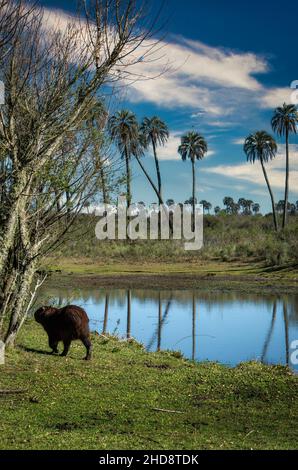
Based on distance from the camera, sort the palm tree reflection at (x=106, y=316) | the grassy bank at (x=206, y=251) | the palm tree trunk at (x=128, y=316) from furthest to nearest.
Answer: the grassy bank at (x=206, y=251) < the palm tree reflection at (x=106, y=316) < the palm tree trunk at (x=128, y=316)

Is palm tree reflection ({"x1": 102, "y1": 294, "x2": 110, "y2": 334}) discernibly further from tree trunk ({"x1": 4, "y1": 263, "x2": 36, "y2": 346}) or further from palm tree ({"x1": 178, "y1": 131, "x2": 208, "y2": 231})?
palm tree ({"x1": 178, "y1": 131, "x2": 208, "y2": 231})

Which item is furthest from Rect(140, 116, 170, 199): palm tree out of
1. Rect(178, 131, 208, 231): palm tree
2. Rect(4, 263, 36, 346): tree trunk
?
Rect(4, 263, 36, 346): tree trunk

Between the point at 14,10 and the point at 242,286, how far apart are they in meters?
29.5

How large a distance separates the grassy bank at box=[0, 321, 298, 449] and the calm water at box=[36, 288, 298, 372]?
3.52 m

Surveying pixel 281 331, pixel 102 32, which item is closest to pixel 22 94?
pixel 102 32

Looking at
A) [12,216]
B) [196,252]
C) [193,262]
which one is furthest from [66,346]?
[196,252]

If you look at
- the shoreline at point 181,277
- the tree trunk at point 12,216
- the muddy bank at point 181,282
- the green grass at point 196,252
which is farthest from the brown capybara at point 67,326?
the green grass at point 196,252

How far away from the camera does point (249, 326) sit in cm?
2200

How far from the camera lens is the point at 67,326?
12.0 meters

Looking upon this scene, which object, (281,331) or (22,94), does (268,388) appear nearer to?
(22,94)

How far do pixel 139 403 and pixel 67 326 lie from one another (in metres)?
3.41

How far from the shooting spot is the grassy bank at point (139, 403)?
720 cm

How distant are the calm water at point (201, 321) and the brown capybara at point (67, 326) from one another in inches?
111

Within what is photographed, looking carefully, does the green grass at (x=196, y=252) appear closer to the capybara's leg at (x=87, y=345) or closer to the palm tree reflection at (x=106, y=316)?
the palm tree reflection at (x=106, y=316)
